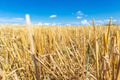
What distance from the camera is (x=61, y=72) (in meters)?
1.19

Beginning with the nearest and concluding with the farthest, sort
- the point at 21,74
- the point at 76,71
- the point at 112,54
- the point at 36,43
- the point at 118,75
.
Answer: the point at 118,75, the point at 112,54, the point at 76,71, the point at 21,74, the point at 36,43

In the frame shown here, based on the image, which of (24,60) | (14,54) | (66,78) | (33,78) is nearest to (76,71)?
(66,78)

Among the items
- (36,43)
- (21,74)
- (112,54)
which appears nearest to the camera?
(112,54)

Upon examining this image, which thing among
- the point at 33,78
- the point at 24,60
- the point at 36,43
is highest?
the point at 36,43

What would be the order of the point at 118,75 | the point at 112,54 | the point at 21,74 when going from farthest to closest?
the point at 21,74 → the point at 112,54 → the point at 118,75

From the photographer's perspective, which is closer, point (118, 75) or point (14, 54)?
point (118, 75)

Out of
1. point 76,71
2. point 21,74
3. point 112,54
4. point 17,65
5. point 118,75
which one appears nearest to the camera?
point 118,75

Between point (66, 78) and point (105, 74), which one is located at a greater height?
point (105, 74)

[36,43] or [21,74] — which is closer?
[21,74]

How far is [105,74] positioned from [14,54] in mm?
965

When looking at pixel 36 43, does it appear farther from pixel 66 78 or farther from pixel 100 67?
pixel 100 67

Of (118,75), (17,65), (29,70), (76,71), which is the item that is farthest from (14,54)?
(118,75)

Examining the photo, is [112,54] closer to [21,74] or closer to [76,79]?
[76,79]

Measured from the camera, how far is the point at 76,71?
133 centimetres
